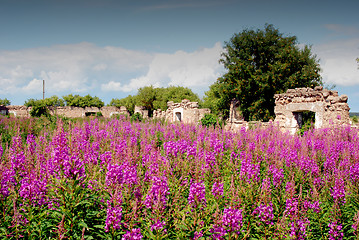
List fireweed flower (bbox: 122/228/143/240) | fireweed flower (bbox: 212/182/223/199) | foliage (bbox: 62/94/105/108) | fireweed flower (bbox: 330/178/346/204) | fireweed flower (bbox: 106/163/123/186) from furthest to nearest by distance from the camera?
foliage (bbox: 62/94/105/108)
fireweed flower (bbox: 330/178/346/204)
fireweed flower (bbox: 212/182/223/199)
fireweed flower (bbox: 106/163/123/186)
fireweed flower (bbox: 122/228/143/240)

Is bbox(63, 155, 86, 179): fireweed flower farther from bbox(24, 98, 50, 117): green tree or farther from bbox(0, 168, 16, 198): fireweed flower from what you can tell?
bbox(24, 98, 50, 117): green tree

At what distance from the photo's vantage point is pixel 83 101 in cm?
4719

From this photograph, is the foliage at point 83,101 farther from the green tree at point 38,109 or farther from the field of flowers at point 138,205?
the field of flowers at point 138,205

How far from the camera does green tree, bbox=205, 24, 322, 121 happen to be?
19531 millimetres

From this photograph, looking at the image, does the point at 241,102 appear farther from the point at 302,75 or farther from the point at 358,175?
the point at 358,175

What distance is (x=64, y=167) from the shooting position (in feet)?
9.29

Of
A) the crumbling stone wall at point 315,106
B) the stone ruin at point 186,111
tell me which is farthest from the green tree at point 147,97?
the crumbling stone wall at point 315,106

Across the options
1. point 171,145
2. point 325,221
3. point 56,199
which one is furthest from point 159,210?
point 325,221

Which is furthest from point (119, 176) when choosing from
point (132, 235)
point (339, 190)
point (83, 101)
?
point (83, 101)

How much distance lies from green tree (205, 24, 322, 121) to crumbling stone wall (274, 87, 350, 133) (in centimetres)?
440

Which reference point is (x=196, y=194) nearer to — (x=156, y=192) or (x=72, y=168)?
(x=156, y=192)

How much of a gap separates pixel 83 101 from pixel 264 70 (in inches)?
1416

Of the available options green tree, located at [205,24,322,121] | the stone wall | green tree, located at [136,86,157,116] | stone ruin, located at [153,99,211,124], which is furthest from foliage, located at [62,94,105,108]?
green tree, located at [205,24,322,121]

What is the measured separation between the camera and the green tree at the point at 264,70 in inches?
769
